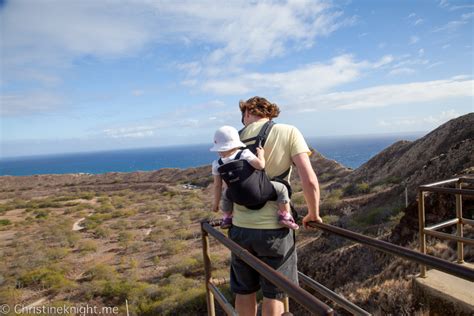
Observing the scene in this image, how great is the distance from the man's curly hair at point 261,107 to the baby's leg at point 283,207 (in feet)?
1.93

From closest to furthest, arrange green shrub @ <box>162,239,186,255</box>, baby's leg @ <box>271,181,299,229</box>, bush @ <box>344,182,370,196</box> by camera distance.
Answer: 1. baby's leg @ <box>271,181,299,229</box>
2. green shrub @ <box>162,239,186,255</box>
3. bush @ <box>344,182,370,196</box>

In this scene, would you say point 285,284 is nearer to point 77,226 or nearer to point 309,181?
point 309,181

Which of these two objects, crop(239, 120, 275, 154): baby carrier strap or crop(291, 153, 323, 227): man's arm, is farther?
crop(239, 120, 275, 154): baby carrier strap

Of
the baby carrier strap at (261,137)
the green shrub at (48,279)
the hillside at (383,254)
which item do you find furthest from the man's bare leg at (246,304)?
the green shrub at (48,279)

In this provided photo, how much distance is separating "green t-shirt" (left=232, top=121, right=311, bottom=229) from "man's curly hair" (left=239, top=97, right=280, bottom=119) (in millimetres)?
110

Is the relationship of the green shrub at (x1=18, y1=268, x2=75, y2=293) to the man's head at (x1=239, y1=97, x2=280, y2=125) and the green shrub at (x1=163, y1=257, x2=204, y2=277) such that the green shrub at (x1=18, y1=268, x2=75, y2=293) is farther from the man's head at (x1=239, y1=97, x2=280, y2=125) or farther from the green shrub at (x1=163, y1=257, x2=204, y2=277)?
the man's head at (x1=239, y1=97, x2=280, y2=125)

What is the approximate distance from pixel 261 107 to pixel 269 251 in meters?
1.13

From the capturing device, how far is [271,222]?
259 cm

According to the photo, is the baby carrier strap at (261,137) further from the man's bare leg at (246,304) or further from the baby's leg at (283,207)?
the man's bare leg at (246,304)

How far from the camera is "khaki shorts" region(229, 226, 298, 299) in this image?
256 centimetres

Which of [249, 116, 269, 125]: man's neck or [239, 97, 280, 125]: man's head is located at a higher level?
[239, 97, 280, 125]: man's head

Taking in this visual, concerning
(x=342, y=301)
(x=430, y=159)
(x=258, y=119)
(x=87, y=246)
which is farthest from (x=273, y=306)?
(x=430, y=159)

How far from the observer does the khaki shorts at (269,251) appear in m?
2.56

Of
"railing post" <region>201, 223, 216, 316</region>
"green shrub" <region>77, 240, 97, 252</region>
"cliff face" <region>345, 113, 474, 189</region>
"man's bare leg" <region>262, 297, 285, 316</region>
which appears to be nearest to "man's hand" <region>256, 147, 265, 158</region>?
"railing post" <region>201, 223, 216, 316</region>
